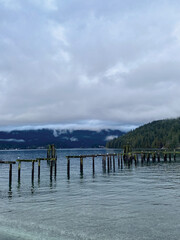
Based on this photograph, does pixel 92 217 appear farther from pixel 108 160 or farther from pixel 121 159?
pixel 121 159

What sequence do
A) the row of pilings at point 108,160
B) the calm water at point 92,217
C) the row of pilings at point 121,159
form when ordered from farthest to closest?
the row of pilings at point 121,159 → the row of pilings at point 108,160 → the calm water at point 92,217

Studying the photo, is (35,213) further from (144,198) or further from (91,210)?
(144,198)

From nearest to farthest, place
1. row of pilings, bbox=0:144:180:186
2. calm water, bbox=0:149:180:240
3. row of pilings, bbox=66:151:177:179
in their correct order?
calm water, bbox=0:149:180:240 < row of pilings, bbox=0:144:180:186 < row of pilings, bbox=66:151:177:179

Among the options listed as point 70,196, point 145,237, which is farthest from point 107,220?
point 70,196

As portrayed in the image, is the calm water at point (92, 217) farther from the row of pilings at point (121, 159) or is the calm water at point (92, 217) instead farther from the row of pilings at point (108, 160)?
the row of pilings at point (121, 159)

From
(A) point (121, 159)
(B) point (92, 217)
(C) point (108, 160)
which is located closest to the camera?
(B) point (92, 217)

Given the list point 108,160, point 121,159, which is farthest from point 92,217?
point 121,159

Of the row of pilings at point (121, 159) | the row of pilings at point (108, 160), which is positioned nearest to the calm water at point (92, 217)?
the row of pilings at point (108, 160)

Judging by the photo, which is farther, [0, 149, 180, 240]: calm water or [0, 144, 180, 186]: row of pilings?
[0, 144, 180, 186]: row of pilings

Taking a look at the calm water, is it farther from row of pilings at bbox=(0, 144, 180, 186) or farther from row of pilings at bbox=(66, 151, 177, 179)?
row of pilings at bbox=(66, 151, 177, 179)

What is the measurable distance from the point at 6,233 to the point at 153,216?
10555 mm

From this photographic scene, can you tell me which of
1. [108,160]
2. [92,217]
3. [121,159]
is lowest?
[92,217]

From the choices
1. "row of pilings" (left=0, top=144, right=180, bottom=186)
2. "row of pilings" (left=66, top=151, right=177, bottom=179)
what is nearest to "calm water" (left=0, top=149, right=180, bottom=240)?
"row of pilings" (left=0, top=144, right=180, bottom=186)

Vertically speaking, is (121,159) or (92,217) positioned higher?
(121,159)
